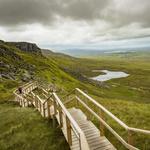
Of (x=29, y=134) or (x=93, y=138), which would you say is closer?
(x=93, y=138)

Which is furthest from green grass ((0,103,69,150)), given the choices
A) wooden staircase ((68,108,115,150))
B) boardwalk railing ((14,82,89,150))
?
wooden staircase ((68,108,115,150))

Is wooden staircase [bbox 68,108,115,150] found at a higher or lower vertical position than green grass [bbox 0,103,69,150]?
higher

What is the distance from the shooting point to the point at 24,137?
15.0 metres

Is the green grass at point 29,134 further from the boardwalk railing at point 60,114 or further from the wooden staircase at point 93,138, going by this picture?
the wooden staircase at point 93,138

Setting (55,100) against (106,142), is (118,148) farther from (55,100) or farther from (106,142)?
(55,100)

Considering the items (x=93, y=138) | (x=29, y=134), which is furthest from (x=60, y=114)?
(x=93, y=138)

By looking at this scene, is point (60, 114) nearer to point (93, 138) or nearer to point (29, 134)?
point (29, 134)

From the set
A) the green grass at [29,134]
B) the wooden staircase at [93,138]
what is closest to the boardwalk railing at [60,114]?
the green grass at [29,134]

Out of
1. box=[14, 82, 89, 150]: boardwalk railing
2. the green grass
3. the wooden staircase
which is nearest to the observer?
box=[14, 82, 89, 150]: boardwalk railing

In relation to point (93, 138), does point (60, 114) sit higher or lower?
higher

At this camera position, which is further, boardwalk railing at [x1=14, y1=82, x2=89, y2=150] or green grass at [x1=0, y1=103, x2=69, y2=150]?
green grass at [x1=0, y1=103, x2=69, y2=150]

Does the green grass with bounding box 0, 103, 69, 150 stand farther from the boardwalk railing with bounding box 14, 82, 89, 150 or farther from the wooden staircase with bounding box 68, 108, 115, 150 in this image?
the wooden staircase with bounding box 68, 108, 115, 150

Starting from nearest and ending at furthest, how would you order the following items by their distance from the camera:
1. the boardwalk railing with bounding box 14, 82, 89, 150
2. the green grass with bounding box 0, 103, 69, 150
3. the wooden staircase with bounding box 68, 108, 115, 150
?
the boardwalk railing with bounding box 14, 82, 89, 150 → the wooden staircase with bounding box 68, 108, 115, 150 → the green grass with bounding box 0, 103, 69, 150

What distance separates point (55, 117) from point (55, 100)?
1.23 meters
